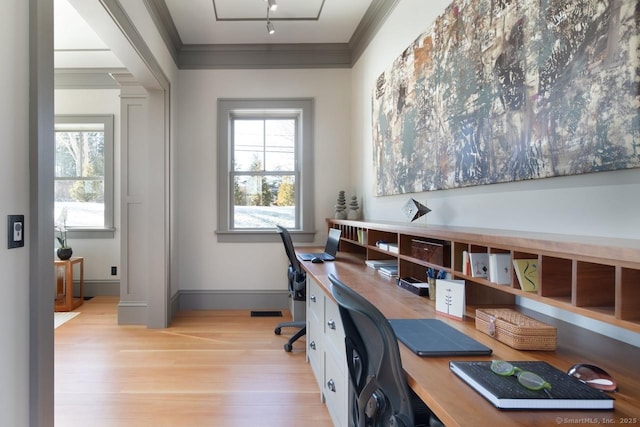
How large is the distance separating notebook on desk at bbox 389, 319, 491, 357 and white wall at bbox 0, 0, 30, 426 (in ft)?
4.35

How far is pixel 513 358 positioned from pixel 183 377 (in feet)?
6.81

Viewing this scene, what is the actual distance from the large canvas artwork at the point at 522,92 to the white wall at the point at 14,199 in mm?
1804

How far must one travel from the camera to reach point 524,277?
39.8 inches

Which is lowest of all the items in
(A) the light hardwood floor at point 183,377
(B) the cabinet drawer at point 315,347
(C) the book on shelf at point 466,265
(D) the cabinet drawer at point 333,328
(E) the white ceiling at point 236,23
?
(A) the light hardwood floor at point 183,377

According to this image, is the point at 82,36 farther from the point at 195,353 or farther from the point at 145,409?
the point at 145,409

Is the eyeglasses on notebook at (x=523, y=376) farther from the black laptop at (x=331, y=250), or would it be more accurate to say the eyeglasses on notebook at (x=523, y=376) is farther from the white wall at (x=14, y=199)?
the black laptop at (x=331, y=250)

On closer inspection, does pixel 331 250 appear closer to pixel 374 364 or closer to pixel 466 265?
pixel 466 265

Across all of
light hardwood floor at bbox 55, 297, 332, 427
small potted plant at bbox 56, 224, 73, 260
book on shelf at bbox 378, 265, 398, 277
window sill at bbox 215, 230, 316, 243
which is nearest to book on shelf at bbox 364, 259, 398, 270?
book on shelf at bbox 378, 265, 398, 277

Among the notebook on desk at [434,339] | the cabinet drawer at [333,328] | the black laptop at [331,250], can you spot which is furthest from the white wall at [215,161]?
the notebook on desk at [434,339]

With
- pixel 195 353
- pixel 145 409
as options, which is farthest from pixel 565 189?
pixel 195 353

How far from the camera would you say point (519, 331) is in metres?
0.97

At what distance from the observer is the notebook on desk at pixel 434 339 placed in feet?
3.05

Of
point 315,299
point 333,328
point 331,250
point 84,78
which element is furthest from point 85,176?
point 333,328

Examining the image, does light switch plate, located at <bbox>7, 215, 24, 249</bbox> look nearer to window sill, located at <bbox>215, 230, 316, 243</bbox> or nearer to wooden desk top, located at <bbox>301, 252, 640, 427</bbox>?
wooden desk top, located at <bbox>301, 252, 640, 427</bbox>
